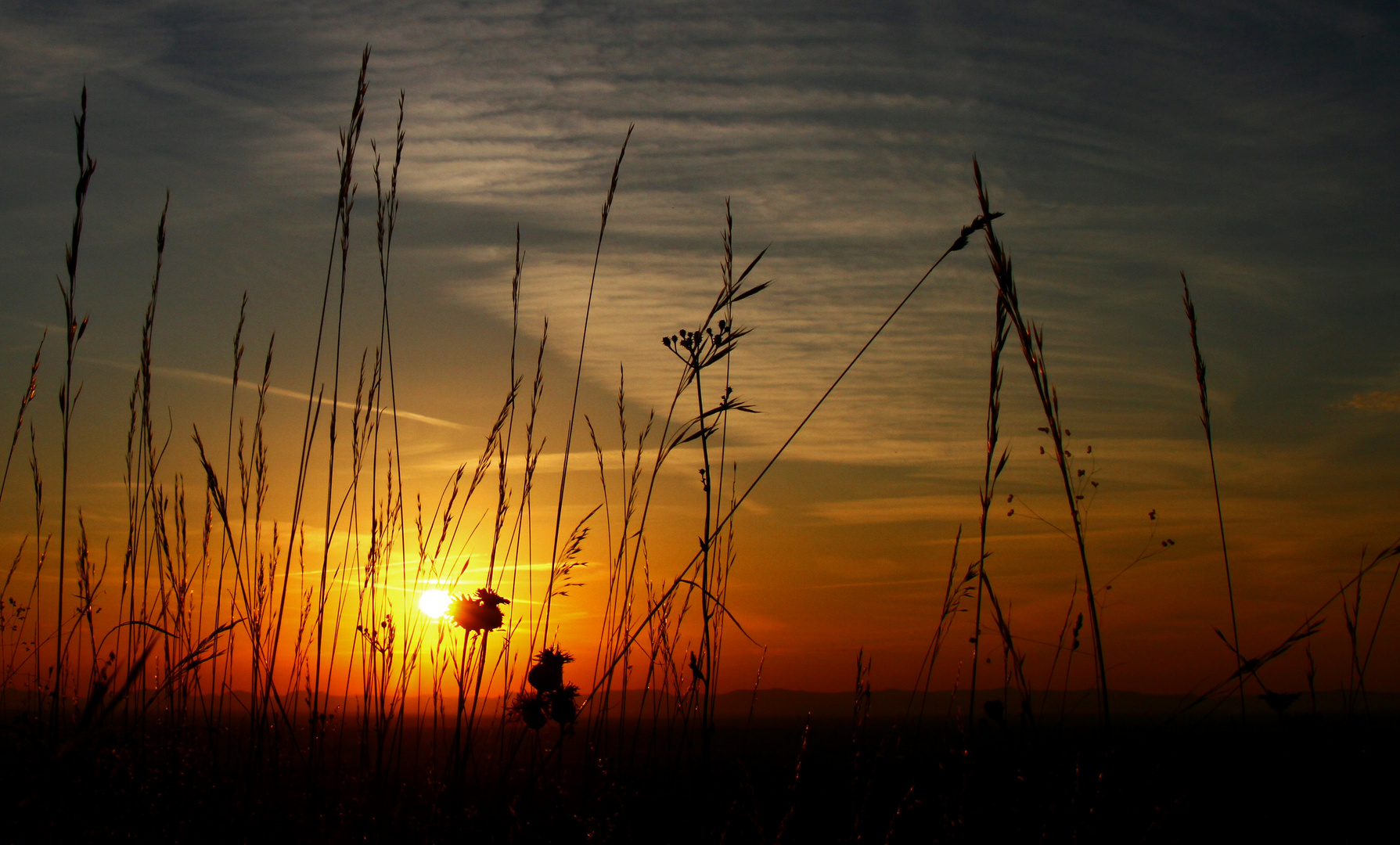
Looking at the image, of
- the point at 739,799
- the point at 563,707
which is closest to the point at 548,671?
the point at 563,707

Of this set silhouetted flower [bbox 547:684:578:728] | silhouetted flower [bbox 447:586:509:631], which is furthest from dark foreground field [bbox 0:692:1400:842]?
silhouetted flower [bbox 447:586:509:631]

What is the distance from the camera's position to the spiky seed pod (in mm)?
2318

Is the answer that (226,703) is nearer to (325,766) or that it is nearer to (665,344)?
(325,766)

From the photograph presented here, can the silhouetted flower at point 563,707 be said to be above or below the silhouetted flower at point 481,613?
below

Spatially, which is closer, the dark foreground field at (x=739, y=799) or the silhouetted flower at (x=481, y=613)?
the dark foreground field at (x=739, y=799)

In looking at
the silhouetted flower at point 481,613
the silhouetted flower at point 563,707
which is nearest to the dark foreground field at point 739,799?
the silhouetted flower at point 563,707

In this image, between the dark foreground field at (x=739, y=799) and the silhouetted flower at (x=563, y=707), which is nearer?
the dark foreground field at (x=739, y=799)

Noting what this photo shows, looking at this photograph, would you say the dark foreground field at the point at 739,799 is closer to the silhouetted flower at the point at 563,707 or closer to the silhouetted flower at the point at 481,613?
the silhouetted flower at the point at 563,707

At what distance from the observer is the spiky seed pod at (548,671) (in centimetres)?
232

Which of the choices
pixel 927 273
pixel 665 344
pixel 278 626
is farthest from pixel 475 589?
pixel 927 273

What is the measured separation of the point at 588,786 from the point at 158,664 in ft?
5.83

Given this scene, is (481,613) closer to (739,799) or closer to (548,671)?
(548,671)

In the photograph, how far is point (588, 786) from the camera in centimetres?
210

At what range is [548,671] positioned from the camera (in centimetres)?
241
